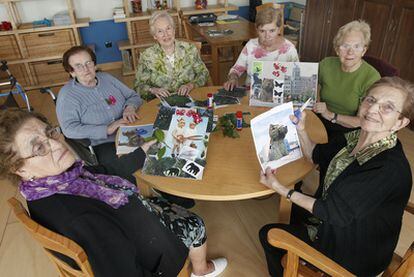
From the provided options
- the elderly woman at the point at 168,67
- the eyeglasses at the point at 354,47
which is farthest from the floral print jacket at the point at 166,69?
the eyeglasses at the point at 354,47

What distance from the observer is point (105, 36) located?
4.79 metres

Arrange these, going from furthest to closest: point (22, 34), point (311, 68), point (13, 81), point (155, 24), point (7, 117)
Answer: point (22, 34) → point (13, 81) → point (155, 24) → point (311, 68) → point (7, 117)

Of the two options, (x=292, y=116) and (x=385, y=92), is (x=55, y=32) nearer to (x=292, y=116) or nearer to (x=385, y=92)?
(x=292, y=116)

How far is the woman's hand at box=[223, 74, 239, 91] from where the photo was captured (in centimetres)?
229

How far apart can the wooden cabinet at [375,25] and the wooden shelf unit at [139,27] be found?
4.09ft

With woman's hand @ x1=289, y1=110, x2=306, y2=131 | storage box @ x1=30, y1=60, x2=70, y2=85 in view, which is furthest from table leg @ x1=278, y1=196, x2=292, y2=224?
storage box @ x1=30, y1=60, x2=70, y2=85

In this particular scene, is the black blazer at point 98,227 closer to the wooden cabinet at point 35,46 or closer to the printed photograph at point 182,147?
the printed photograph at point 182,147

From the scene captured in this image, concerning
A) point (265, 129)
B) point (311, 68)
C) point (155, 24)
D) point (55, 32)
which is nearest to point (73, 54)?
point (155, 24)

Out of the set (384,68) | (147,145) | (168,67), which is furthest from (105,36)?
(384,68)

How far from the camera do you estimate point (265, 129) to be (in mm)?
1319

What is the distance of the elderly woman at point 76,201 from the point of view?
1.05 metres

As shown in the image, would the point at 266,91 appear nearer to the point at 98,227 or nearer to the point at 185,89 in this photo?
the point at 185,89

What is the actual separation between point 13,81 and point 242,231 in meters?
2.58

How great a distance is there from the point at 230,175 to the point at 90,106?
110 centimetres
